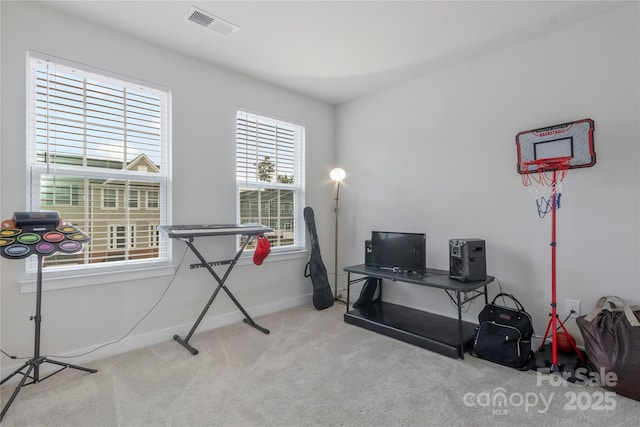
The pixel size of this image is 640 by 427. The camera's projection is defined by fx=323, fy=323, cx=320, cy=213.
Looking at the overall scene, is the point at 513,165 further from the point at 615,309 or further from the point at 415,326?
the point at 415,326

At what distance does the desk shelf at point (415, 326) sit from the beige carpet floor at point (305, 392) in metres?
0.09

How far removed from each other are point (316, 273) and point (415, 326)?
4.34 feet

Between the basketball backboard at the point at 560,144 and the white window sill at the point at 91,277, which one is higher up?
the basketball backboard at the point at 560,144

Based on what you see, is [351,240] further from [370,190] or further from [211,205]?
[211,205]

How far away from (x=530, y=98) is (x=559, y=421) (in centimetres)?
244

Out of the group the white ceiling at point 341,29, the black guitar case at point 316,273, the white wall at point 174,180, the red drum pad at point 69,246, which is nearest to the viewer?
the red drum pad at point 69,246

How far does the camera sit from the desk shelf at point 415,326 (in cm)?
267

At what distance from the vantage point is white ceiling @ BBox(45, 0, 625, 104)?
7.70 ft

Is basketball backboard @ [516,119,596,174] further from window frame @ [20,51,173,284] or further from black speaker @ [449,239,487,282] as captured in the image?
window frame @ [20,51,173,284]

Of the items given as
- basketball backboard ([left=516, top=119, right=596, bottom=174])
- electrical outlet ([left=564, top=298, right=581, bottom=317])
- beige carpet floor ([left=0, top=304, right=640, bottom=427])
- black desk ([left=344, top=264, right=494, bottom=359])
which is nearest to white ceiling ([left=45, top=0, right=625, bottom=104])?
basketball backboard ([left=516, top=119, right=596, bottom=174])

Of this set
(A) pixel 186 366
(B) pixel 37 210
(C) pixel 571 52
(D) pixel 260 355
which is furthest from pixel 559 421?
(B) pixel 37 210

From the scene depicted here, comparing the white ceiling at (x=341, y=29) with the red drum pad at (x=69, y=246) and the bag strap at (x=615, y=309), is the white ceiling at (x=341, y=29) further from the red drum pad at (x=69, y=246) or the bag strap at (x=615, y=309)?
the bag strap at (x=615, y=309)

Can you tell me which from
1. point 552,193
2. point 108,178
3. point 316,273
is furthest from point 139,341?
point 552,193

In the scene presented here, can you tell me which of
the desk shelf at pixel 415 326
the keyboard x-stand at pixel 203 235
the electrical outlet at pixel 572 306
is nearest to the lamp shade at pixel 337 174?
the keyboard x-stand at pixel 203 235
